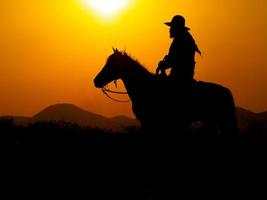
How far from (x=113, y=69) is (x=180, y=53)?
2.07 metres

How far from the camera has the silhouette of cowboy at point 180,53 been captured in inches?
575

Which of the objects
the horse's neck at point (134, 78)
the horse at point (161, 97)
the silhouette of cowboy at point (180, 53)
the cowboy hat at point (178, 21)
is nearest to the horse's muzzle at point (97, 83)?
the horse at point (161, 97)

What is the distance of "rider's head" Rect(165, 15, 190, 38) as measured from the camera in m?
14.5

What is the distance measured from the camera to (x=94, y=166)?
47.1ft

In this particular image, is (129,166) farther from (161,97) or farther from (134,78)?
(134,78)

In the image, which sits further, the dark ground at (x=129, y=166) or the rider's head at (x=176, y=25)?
the rider's head at (x=176, y=25)

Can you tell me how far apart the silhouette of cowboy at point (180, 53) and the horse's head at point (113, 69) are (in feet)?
4.57

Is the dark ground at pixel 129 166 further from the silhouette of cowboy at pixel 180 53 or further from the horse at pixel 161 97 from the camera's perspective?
the silhouette of cowboy at pixel 180 53

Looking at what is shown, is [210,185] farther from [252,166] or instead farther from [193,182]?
[252,166]

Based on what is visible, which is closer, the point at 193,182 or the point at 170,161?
the point at 193,182

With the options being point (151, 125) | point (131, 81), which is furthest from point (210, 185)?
point (131, 81)

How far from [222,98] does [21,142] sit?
238 inches

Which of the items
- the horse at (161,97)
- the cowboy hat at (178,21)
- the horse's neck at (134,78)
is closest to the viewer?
the cowboy hat at (178,21)

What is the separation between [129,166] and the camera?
1429 cm
